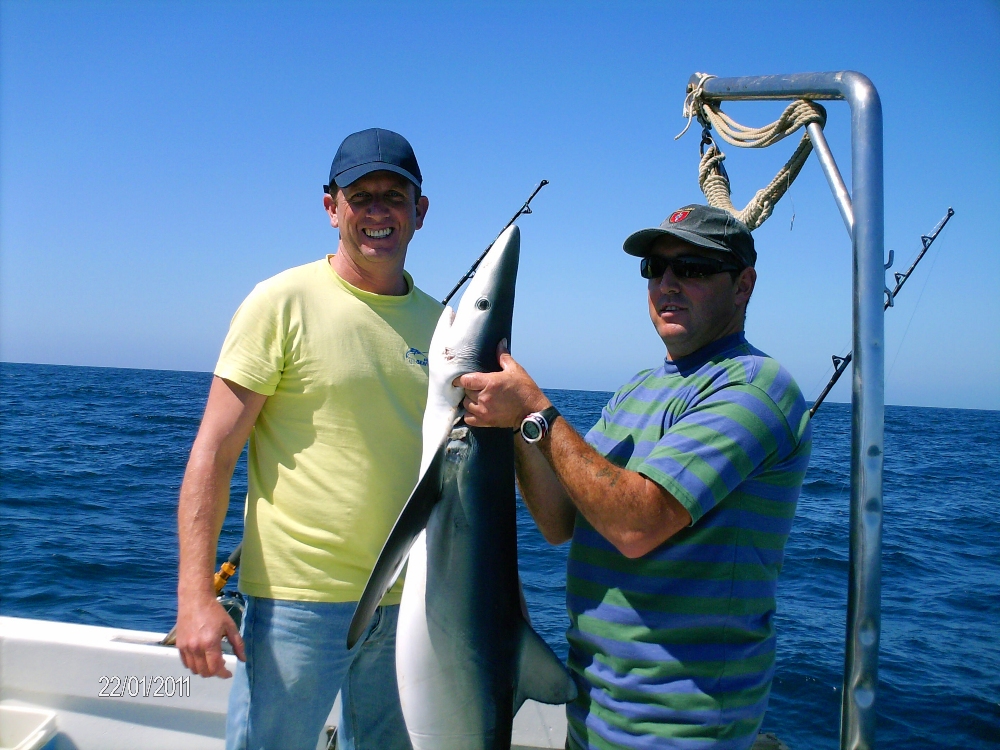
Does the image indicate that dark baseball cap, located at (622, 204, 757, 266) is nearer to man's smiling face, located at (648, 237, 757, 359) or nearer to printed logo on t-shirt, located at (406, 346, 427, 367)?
man's smiling face, located at (648, 237, 757, 359)

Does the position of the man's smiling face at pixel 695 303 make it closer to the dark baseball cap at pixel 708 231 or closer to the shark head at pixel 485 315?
the dark baseball cap at pixel 708 231

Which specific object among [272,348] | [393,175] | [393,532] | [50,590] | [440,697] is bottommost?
[50,590]

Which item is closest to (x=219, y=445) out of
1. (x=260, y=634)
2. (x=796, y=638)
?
(x=260, y=634)

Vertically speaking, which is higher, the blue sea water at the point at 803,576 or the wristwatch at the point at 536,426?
the wristwatch at the point at 536,426

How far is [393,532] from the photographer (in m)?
2.31

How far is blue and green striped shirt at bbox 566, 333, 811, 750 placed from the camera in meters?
2.18

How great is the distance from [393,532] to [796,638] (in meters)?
7.74

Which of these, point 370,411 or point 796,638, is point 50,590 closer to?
point 370,411

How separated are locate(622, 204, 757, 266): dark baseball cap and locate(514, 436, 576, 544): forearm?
0.89m

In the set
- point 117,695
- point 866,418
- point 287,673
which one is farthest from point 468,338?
point 117,695

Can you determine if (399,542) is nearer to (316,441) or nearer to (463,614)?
(463,614)

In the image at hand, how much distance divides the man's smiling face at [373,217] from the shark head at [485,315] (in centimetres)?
62
